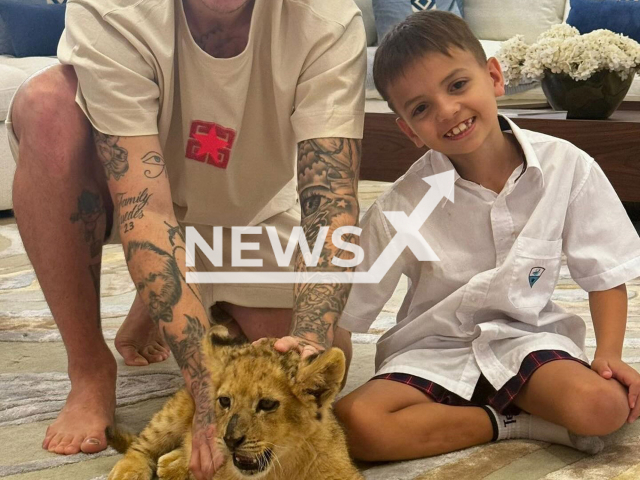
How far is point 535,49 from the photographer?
2.66 m

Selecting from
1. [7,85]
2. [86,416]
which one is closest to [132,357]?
[86,416]

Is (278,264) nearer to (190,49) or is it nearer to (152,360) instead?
(152,360)

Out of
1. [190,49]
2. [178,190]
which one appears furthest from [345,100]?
[178,190]

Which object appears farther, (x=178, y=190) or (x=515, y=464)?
(x=178, y=190)

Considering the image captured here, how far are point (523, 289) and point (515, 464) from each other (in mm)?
315

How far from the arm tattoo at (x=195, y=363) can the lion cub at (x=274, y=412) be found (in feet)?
0.11

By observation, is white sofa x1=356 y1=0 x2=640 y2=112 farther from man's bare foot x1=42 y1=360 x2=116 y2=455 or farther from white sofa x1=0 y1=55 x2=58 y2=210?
man's bare foot x1=42 y1=360 x2=116 y2=455

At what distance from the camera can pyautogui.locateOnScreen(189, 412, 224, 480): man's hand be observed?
116 cm

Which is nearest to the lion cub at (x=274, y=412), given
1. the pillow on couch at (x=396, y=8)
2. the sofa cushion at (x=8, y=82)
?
the sofa cushion at (x=8, y=82)

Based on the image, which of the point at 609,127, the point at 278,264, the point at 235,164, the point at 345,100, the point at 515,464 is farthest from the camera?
the point at 609,127

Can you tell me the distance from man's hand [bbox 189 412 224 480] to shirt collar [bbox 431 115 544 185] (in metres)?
0.66

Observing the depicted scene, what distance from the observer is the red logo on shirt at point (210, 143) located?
159 cm

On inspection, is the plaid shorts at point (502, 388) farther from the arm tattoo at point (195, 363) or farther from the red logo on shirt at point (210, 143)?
the red logo on shirt at point (210, 143)

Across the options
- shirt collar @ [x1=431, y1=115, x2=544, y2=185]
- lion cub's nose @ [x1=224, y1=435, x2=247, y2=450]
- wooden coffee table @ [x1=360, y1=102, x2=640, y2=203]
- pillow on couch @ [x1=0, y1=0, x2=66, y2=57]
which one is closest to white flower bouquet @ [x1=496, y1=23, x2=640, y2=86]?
wooden coffee table @ [x1=360, y1=102, x2=640, y2=203]
